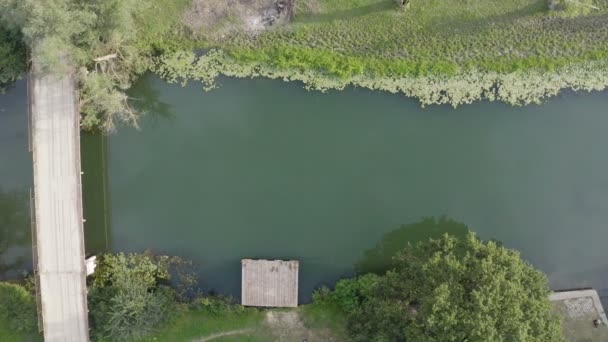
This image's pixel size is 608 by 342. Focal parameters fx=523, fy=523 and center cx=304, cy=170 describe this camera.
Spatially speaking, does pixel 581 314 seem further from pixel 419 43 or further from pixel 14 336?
pixel 14 336

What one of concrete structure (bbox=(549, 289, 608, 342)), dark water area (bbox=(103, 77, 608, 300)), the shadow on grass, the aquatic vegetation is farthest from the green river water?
the shadow on grass

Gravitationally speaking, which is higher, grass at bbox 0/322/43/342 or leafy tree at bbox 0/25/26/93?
leafy tree at bbox 0/25/26/93

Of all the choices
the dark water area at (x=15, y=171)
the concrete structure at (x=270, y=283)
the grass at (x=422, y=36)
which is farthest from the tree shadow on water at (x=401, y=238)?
the dark water area at (x=15, y=171)

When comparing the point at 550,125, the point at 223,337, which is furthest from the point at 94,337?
the point at 550,125

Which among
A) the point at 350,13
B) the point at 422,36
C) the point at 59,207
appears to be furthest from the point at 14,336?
the point at 422,36

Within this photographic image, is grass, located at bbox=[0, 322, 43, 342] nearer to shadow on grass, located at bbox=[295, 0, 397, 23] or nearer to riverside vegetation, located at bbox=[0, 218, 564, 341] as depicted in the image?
riverside vegetation, located at bbox=[0, 218, 564, 341]

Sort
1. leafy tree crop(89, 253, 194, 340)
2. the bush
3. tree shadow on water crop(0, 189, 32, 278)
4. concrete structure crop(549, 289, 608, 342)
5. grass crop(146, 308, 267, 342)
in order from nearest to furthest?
leafy tree crop(89, 253, 194, 340) < the bush < grass crop(146, 308, 267, 342) < concrete structure crop(549, 289, 608, 342) < tree shadow on water crop(0, 189, 32, 278)
